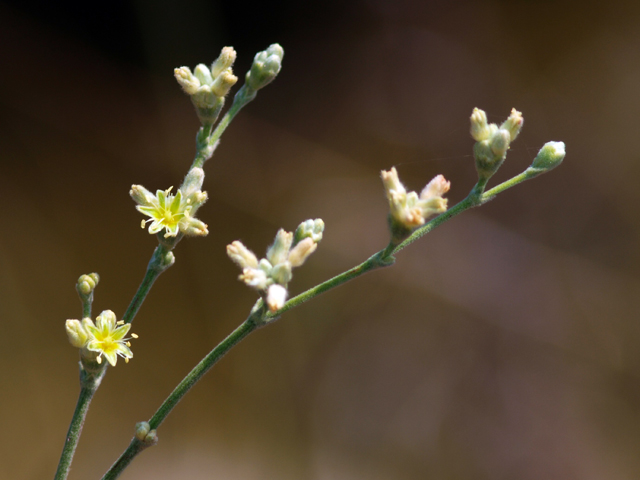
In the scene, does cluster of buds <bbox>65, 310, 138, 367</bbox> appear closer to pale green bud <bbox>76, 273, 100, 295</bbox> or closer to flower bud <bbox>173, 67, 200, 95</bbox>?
pale green bud <bbox>76, 273, 100, 295</bbox>

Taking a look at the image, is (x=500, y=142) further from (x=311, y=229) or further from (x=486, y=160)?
(x=311, y=229)

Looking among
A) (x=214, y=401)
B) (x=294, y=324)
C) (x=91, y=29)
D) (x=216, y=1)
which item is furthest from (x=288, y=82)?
(x=214, y=401)

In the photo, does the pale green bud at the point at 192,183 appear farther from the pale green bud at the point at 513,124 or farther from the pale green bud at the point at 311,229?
the pale green bud at the point at 513,124

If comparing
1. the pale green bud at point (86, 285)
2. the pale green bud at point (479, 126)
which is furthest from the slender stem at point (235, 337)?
the pale green bud at point (86, 285)

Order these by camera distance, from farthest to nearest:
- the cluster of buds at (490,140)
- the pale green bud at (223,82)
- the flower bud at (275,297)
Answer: the pale green bud at (223,82), the cluster of buds at (490,140), the flower bud at (275,297)

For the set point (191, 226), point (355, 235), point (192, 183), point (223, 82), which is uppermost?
point (355, 235)

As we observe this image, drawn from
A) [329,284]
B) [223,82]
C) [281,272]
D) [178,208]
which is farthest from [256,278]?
[223,82]
